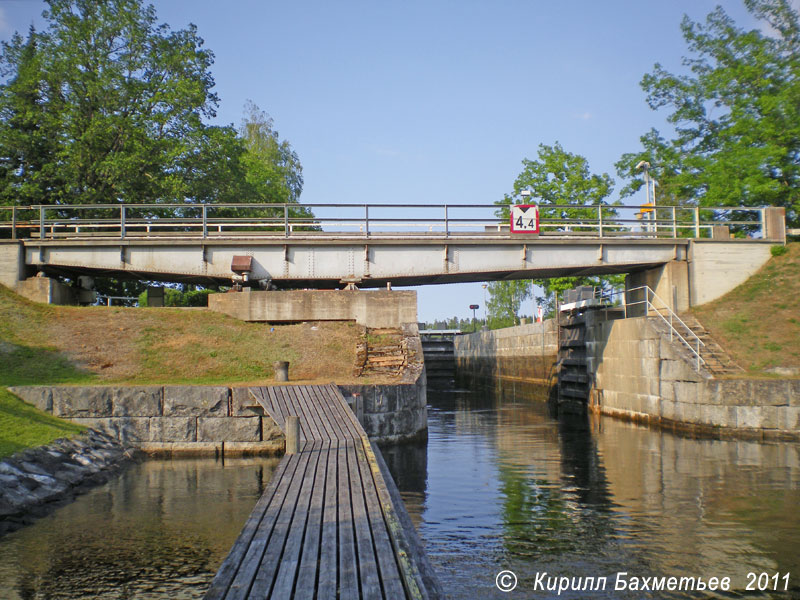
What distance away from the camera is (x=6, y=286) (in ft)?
89.3

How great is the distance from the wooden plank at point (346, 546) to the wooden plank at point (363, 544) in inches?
2.3

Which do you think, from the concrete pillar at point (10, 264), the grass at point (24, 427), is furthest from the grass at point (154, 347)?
the concrete pillar at point (10, 264)

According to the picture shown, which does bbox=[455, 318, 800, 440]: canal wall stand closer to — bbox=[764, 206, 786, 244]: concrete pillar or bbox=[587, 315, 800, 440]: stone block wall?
bbox=[587, 315, 800, 440]: stone block wall

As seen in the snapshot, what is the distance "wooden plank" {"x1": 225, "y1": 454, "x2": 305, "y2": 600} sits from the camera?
21.0 ft

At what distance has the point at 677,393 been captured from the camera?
24.5m

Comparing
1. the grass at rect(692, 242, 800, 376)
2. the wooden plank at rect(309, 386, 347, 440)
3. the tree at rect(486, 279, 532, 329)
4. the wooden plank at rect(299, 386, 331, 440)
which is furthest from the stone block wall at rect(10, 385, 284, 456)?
the tree at rect(486, 279, 532, 329)

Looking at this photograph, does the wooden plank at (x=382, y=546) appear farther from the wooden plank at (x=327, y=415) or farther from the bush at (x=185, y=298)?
the bush at (x=185, y=298)

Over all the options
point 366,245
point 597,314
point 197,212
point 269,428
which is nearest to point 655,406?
point 597,314

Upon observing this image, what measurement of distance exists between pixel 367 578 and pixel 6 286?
85.4 ft

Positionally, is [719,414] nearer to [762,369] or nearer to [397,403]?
[762,369]

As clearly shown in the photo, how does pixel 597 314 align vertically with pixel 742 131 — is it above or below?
below

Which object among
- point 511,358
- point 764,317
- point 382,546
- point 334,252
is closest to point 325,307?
point 334,252

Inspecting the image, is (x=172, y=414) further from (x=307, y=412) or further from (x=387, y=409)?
(x=387, y=409)

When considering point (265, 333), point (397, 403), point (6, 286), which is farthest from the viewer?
point (6, 286)
